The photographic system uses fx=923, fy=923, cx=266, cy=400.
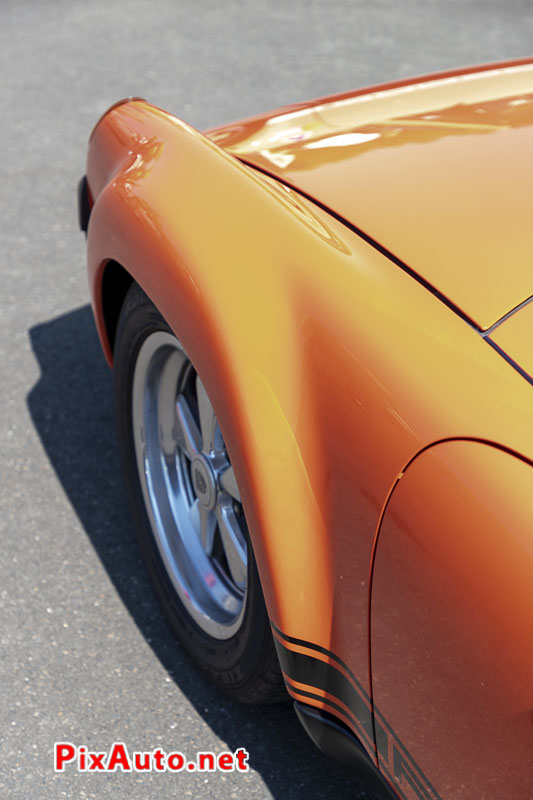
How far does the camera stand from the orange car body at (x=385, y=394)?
1.17m

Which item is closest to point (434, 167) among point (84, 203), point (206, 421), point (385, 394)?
point (385, 394)

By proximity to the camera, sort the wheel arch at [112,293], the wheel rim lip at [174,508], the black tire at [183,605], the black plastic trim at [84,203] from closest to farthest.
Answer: the black tire at [183,605] < the wheel rim lip at [174,508] < the wheel arch at [112,293] < the black plastic trim at [84,203]

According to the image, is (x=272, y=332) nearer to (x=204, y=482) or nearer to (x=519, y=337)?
(x=519, y=337)

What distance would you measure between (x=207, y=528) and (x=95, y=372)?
116 centimetres

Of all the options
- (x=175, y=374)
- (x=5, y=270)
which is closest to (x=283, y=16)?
(x=5, y=270)

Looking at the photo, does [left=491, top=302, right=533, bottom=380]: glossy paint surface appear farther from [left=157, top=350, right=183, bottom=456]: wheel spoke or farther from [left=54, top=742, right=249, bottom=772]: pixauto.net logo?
[left=54, top=742, right=249, bottom=772]: pixauto.net logo

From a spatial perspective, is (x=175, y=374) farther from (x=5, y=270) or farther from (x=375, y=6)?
(x=375, y=6)

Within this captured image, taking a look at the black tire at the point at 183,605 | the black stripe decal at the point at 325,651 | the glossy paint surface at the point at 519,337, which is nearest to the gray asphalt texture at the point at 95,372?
the black tire at the point at 183,605

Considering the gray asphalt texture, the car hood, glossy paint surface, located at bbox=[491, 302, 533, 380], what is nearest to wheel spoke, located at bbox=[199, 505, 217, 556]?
the gray asphalt texture

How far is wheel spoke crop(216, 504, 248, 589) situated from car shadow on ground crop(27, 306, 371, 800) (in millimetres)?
312

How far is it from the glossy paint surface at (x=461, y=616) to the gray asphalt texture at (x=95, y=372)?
735 mm

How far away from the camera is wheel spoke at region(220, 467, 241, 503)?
197 cm

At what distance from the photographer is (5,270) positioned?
12.0ft

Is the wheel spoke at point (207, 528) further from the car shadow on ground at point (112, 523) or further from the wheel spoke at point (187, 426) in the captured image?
the car shadow on ground at point (112, 523)
